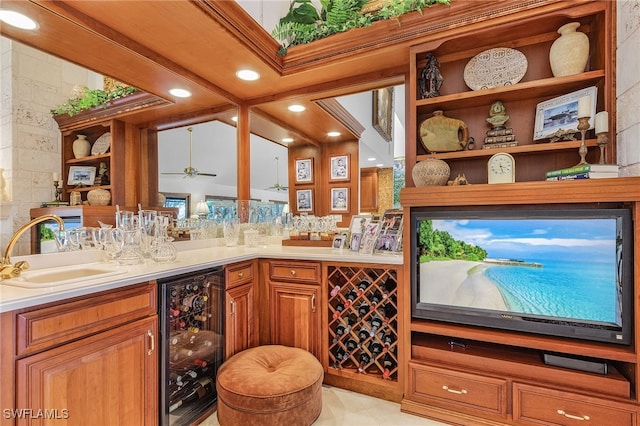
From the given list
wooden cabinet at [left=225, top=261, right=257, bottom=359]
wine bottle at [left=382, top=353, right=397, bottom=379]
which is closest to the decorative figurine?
wine bottle at [left=382, top=353, right=397, bottom=379]

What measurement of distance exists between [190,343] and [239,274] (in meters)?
0.51

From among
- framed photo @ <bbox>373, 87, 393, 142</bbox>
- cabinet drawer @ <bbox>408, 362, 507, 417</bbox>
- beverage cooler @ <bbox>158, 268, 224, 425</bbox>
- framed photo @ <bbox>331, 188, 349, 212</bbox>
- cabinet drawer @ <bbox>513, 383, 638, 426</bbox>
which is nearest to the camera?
cabinet drawer @ <bbox>513, 383, 638, 426</bbox>

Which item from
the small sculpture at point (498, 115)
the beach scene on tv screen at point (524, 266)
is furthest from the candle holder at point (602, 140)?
the small sculpture at point (498, 115)

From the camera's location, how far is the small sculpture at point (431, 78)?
2094mm

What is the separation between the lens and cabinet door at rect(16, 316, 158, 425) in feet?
3.65

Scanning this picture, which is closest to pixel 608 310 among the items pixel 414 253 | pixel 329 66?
pixel 414 253

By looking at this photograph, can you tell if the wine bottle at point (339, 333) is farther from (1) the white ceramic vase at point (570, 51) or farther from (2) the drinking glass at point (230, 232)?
(1) the white ceramic vase at point (570, 51)

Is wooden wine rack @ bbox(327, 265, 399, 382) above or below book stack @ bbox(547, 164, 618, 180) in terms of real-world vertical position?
below

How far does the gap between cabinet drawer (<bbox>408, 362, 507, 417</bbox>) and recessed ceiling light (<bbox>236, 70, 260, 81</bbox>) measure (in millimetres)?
2375

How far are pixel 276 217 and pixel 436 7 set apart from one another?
2194mm

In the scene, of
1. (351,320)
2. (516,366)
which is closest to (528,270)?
(516,366)

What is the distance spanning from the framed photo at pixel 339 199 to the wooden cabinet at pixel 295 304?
1.12m

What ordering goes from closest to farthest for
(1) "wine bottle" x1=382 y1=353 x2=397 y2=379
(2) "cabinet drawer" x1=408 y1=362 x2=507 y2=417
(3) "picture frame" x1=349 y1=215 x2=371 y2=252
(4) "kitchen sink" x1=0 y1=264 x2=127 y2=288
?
(4) "kitchen sink" x1=0 y1=264 x2=127 y2=288
(2) "cabinet drawer" x1=408 y1=362 x2=507 y2=417
(1) "wine bottle" x1=382 y1=353 x2=397 y2=379
(3) "picture frame" x1=349 y1=215 x2=371 y2=252

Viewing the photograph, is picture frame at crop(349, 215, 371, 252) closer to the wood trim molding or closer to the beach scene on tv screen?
the beach scene on tv screen
